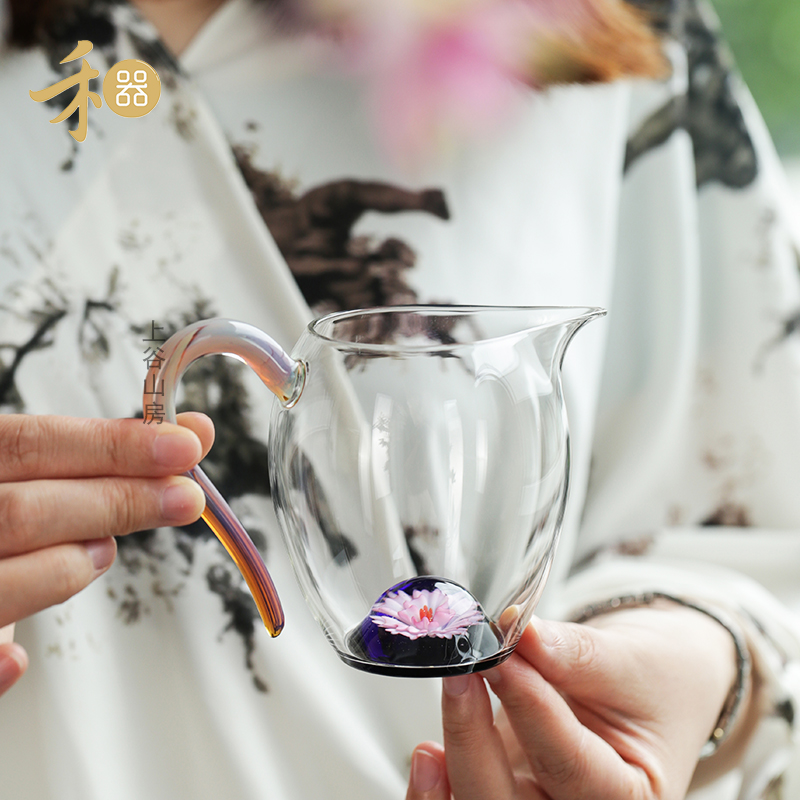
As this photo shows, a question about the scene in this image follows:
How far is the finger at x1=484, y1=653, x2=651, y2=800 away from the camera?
256 mm

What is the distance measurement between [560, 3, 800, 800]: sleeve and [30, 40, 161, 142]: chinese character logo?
32 cm

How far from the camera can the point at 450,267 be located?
0.44 meters

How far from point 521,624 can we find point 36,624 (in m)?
0.22

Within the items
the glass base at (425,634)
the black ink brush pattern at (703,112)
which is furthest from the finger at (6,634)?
the black ink brush pattern at (703,112)

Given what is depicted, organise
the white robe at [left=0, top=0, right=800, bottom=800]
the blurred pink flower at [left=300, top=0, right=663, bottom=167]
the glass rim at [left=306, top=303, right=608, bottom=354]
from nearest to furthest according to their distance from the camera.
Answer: the glass rim at [left=306, top=303, right=608, bottom=354], the white robe at [left=0, top=0, right=800, bottom=800], the blurred pink flower at [left=300, top=0, right=663, bottom=167]

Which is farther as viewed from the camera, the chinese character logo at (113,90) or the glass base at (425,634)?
the chinese character logo at (113,90)

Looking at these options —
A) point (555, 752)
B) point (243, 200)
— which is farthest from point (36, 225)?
point (555, 752)

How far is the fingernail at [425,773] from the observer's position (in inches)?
11.4

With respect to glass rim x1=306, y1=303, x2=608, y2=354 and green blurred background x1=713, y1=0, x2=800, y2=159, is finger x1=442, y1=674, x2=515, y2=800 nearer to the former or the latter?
glass rim x1=306, y1=303, x2=608, y2=354

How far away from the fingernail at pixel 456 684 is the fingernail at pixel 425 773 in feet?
0.19

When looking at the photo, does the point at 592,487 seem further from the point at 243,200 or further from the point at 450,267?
the point at 243,200

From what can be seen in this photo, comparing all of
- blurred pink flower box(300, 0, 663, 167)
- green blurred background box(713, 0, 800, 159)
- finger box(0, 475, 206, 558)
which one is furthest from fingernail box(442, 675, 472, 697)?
green blurred background box(713, 0, 800, 159)

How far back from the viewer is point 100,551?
27cm

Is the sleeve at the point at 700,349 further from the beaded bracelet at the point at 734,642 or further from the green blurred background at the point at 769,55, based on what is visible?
the green blurred background at the point at 769,55
